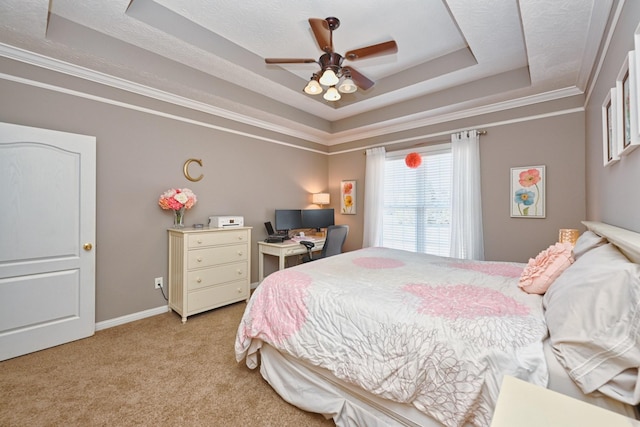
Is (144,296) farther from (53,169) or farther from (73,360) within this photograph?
(53,169)

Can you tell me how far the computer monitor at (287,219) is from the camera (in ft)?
13.4

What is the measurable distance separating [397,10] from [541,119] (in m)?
2.11

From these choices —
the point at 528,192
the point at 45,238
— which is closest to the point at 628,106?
the point at 528,192

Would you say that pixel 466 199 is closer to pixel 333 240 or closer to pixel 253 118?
pixel 333 240

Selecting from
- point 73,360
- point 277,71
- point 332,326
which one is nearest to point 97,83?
point 277,71

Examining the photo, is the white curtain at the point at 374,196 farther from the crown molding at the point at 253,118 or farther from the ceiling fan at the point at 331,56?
the ceiling fan at the point at 331,56

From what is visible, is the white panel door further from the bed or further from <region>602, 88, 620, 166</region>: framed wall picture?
<region>602, 88, 620, 166</region>: framed wall picture

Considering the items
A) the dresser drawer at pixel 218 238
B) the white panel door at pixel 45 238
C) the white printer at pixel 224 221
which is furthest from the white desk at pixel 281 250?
the white panel door at pixel 45 238

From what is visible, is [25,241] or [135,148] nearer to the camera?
[25,241]

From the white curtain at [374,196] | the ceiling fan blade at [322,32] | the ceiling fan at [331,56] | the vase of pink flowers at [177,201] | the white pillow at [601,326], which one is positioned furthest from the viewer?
the white curtain at [374,196]

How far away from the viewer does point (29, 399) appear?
1.71 metres

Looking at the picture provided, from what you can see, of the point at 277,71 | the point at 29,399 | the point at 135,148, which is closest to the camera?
the point at 29,399

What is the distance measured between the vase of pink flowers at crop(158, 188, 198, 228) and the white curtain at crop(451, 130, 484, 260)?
3325 mm

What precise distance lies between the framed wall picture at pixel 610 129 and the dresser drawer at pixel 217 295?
11.5 feet
